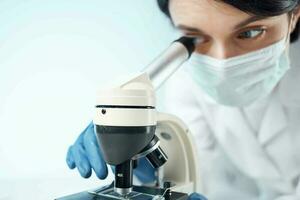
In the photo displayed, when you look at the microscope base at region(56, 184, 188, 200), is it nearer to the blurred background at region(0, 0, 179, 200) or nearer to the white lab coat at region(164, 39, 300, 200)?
the blurred background at region(0, 0, 179, 200)

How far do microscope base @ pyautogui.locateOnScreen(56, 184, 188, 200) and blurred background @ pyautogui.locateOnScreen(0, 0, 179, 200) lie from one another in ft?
1.43

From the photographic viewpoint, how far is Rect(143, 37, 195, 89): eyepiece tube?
0.85 m

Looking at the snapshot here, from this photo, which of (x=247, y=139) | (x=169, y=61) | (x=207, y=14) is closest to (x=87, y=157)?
(x=169, y=61)

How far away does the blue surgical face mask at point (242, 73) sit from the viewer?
983 mm

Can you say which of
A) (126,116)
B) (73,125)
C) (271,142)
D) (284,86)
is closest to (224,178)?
(271,142)

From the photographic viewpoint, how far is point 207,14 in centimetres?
93

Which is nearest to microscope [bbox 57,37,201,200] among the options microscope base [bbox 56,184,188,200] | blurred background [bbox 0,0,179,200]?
microscope base [bbox 56,184,188,200]

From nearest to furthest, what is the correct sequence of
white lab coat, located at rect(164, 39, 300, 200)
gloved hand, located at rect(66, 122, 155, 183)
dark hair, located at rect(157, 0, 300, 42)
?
gloved hand, located at rect(66, 122, 155, 183), dark hair, located at rect(157, 0, 300, 42), white lab coat, located at rect(164, 39, 300, 200)

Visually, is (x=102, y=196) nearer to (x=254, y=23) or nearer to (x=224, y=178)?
(x=254, y=23)

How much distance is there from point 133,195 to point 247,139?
24.1 inches

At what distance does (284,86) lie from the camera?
43.2 inches

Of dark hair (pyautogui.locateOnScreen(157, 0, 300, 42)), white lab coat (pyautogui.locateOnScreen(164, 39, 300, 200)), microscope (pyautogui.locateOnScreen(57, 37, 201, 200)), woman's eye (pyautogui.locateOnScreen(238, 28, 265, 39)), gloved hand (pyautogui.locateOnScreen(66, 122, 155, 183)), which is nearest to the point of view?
microscope (pyautogui.locateOnScreen(57, 37, 201, 200))

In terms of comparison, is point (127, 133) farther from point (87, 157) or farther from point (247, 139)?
point (247, 139)

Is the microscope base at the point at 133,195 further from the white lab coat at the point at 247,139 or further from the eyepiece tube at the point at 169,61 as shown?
the white lab coat at the point at 247,139
